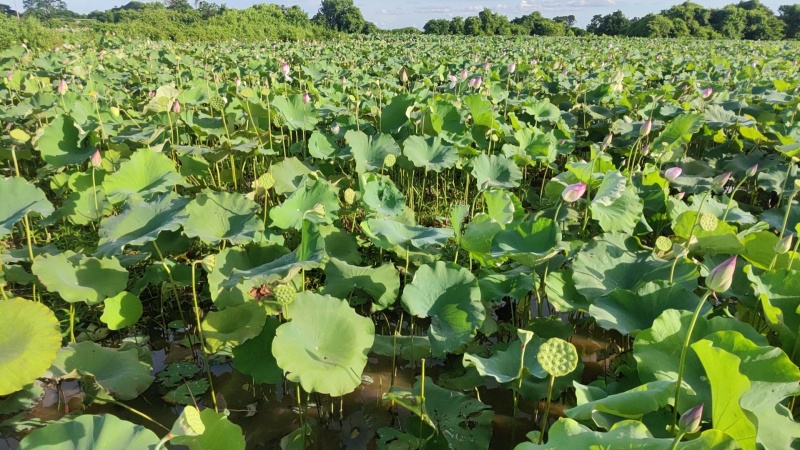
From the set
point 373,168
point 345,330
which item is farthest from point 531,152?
point 345,330

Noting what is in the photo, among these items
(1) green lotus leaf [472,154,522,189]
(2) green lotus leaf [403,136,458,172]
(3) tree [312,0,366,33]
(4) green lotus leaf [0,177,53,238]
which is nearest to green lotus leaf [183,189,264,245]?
(4) green lotus leaf [0,177,53,238]

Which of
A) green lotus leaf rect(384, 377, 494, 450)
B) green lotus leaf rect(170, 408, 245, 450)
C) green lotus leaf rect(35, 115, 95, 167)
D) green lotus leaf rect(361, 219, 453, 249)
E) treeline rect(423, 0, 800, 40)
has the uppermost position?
treeline rect(423, 0, 800, 40)

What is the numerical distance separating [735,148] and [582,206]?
182 centimetres

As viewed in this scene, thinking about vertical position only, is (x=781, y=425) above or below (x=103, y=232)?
below

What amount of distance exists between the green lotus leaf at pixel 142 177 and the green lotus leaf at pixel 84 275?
54 centimetres

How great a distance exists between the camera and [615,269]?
6.11 feet

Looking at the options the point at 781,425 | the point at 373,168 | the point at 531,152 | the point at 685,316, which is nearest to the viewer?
the point at 781,425

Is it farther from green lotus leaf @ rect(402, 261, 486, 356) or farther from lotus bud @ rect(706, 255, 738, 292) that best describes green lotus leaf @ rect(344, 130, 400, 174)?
lotus bud @ rect(706, 255, 738, 292)

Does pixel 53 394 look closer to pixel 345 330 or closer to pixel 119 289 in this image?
pixel 119 289

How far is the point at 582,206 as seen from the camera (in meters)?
2.97

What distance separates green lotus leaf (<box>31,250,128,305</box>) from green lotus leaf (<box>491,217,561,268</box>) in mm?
1377

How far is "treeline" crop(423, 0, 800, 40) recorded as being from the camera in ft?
92.3

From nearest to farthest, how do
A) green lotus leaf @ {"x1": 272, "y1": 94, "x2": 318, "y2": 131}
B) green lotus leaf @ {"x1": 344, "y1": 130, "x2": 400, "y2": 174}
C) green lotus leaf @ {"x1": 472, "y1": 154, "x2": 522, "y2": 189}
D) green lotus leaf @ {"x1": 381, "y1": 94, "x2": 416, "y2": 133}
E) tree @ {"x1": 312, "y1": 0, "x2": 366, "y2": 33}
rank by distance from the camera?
green lotus leaf @ {"x1": 472, "y1": 154, "x2": 522, "y2": 189} < green lotus leaf @ {"x1": 344, "y1": 130, "x2": 400, "y2": 174} < green lotus leaf @ {"x1": 272, "y1": 94, "x2": 318, "y2": 131} < green lotus leaf @ {"x1": 381, "y1": 94, "x2": 416, "y2": 133} < tree @ {"x1": 312, "y1": 0, "x2": 366, "y2": 33}

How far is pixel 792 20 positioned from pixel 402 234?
43.7m
